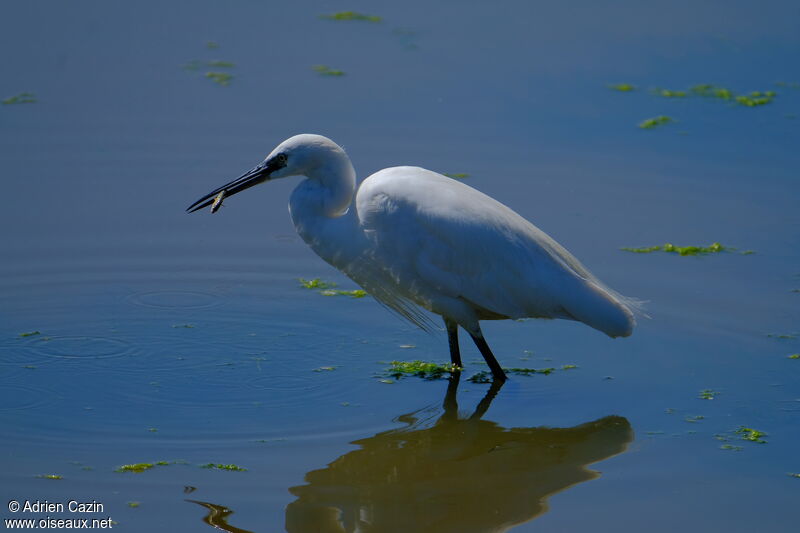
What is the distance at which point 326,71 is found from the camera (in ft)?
32.9

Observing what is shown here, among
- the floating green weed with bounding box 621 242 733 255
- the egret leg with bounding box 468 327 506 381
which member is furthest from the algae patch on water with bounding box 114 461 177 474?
the floating green weed with bounding box 621 242 733 255

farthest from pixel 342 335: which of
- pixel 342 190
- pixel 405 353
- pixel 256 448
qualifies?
pixel 256 448

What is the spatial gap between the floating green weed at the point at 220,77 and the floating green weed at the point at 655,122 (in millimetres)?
3261

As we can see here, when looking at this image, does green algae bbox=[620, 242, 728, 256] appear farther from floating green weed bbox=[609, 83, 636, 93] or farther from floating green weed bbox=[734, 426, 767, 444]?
floating green weed bbox=[609, 83, 636, 93]

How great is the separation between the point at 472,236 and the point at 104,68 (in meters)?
4.98

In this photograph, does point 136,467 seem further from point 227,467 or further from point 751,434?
point 751,434

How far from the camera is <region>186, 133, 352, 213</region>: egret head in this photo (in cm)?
597

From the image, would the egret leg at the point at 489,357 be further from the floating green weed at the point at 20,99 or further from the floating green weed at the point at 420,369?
the floating green weed at the point at 20,99

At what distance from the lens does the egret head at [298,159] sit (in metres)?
5.97

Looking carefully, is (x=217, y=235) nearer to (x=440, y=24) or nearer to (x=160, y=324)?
(x=160, y=324)

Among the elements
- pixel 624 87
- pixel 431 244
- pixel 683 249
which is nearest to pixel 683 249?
pixel 683 249

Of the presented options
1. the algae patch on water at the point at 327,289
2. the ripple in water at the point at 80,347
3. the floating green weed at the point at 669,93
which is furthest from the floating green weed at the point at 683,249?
the ripple in water at the point at 80,347

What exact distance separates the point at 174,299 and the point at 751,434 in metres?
3.25

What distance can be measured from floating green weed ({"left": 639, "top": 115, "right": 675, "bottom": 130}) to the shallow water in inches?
2.3
